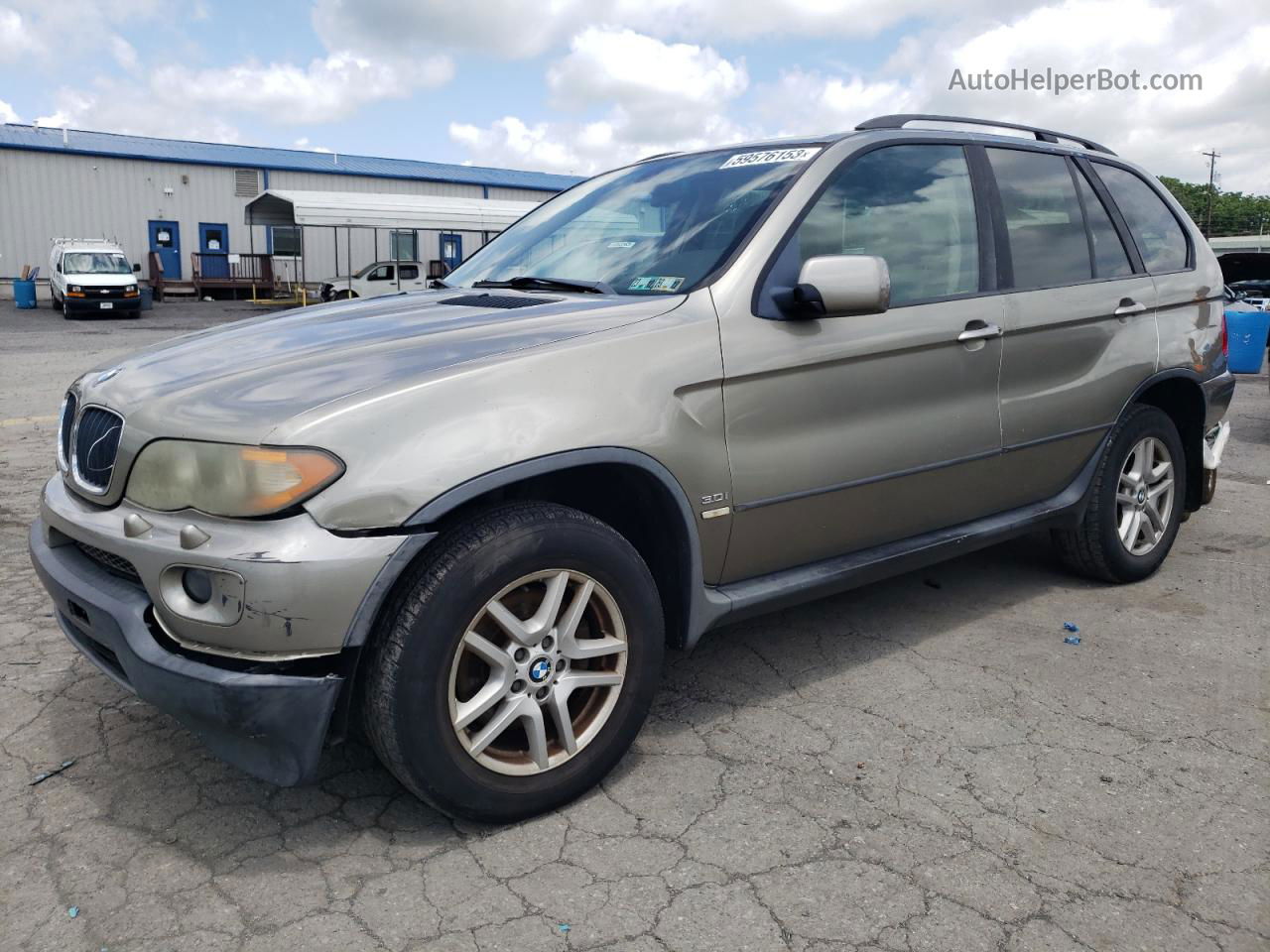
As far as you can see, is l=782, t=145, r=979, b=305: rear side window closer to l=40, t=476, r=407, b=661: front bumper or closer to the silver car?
the silver car

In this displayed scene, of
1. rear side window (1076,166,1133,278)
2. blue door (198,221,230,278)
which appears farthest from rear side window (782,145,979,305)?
blue door (198,221,230,278)

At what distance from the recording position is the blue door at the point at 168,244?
115 feet

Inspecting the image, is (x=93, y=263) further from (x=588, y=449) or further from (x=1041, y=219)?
(x=588, y=449)

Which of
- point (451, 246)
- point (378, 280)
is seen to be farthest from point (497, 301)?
point (451, 246)

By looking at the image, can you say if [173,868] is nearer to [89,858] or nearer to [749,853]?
[89,858]

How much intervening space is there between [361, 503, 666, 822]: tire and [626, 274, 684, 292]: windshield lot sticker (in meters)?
0.81

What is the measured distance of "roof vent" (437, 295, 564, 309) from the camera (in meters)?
3.11

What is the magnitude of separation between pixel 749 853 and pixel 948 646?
5.35 feet

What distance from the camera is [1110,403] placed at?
4152 millimetres

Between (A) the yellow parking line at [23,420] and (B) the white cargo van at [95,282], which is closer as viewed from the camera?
(A) the yellow parking line at [23,420]

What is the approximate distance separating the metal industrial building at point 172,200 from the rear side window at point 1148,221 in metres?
28.4

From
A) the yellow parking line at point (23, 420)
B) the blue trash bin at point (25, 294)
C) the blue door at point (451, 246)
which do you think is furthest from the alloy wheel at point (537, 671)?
the blue door at point (451, 246)

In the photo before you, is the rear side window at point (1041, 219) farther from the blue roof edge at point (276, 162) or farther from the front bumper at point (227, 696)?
the blue roof edge at point (276, 162)

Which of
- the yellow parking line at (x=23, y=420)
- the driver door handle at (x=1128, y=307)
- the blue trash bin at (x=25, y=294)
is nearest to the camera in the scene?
the driver door handle at (x=1128, y=307)
